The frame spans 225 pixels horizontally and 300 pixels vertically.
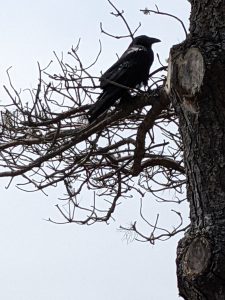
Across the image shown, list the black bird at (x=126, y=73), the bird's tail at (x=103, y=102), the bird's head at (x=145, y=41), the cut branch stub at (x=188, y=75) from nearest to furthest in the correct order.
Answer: the cut branch stub at (x=188, y=75)
the bird's tail at (x=103, y=102)
the black bird at (x=126, y=73)
the bird's head at (x=145, y=41)

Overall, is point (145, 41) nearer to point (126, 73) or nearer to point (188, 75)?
point (126, 73)

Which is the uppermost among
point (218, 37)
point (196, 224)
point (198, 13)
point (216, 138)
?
point (198, 13)

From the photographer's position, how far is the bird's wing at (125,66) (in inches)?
186

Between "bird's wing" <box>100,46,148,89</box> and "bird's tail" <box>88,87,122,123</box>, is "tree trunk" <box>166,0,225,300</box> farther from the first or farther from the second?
"bird's wing" <box>100,46,148,89</box>

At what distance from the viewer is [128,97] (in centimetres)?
430

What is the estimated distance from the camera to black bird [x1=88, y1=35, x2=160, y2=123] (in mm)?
4328

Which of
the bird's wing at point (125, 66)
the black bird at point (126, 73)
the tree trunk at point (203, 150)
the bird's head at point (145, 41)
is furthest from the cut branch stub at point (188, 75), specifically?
the bird's head at point (145, 41)

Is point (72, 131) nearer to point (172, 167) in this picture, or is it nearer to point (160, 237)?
point (172, 167)

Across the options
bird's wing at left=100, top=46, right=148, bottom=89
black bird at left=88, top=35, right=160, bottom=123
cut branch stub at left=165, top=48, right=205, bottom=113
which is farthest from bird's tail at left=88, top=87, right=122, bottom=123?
cut branch stub at left=165, top=48, right=205, bottom=113

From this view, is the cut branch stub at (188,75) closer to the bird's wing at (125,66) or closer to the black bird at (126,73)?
the black bird at (126,73)

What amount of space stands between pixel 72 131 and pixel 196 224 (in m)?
1.78

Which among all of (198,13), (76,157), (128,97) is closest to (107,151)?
(76,157)

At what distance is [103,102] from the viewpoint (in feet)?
14.2

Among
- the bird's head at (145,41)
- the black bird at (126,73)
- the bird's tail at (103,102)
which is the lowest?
the bird's tail at (103,102)
